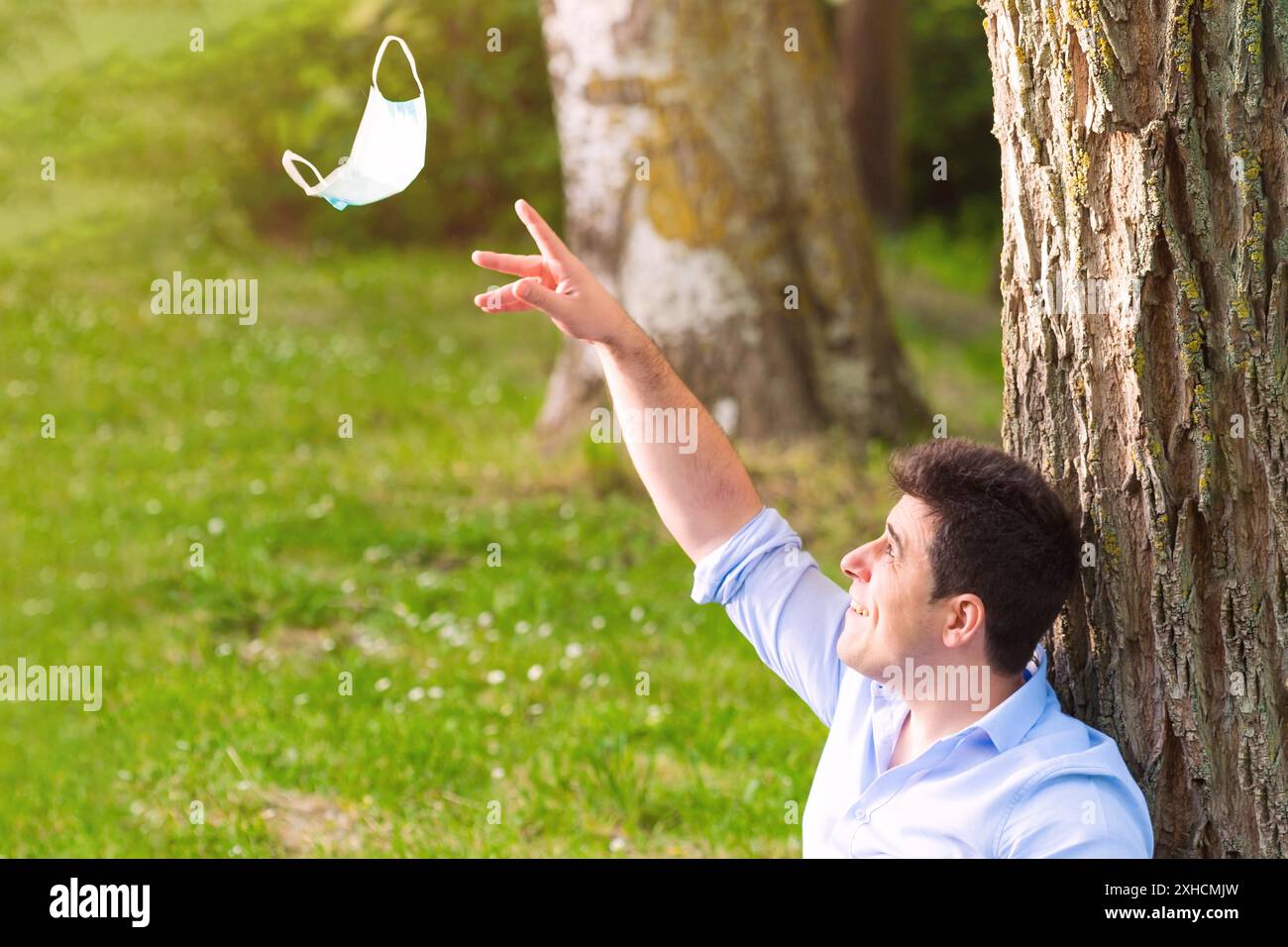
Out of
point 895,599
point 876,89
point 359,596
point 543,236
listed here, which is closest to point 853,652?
point 895,599

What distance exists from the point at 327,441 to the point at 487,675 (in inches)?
128

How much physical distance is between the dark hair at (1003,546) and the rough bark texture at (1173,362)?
20cm

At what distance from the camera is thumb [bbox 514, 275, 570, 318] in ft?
9.43

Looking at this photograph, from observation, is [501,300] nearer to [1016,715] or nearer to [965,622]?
[965,622]

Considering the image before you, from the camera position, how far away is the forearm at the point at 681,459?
3.12m

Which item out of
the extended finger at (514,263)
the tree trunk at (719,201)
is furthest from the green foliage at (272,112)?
the extended finger at (514,263)

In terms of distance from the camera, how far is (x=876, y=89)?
15.2 metres

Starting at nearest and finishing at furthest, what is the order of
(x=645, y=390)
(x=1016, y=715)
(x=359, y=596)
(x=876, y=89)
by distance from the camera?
(x=1016, y=715) < (x=645, y=390) < (x=359, y=596) < (x=876, y=89)

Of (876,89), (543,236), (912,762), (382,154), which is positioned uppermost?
(876,89)

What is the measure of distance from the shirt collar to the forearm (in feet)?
2.39

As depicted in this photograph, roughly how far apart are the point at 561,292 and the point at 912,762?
1.17 meters

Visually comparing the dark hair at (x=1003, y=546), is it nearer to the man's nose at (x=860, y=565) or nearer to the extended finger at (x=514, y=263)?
the man's nose at (x=860, y=565)

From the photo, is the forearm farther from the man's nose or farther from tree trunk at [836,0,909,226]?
tree trunk at [836,0,909,226]
